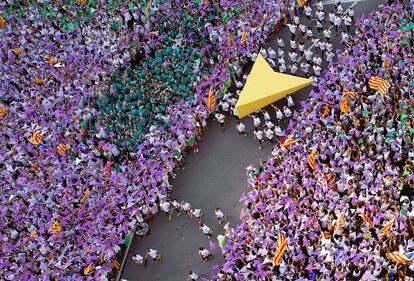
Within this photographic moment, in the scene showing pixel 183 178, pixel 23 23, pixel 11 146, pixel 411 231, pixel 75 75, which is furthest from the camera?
pixel 23 23

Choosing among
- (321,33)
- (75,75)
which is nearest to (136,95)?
(75,75)

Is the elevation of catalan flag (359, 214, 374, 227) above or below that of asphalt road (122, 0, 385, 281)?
above

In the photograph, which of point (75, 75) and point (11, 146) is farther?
point (75, 75)

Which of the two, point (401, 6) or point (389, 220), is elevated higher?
point (401, 6)

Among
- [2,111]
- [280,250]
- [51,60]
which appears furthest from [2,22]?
[280,250]

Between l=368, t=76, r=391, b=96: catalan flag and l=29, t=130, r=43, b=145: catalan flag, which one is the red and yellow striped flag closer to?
l=29, t=130, r=43, b=145: catalan flag

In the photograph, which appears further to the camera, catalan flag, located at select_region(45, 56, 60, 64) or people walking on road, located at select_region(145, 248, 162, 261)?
catalan flag, located at select_region(45, 56, 60, 64)

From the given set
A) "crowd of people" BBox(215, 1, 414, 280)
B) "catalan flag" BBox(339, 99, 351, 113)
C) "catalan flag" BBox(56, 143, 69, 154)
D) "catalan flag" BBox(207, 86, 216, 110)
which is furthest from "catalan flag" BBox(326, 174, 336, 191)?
"catalan flag" BBox(56, 143, 69, 154)

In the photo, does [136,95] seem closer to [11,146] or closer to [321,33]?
[11,146]
